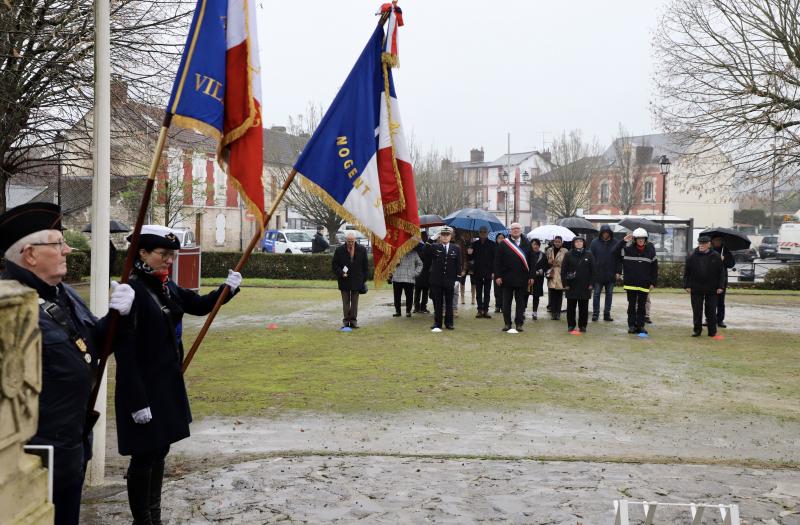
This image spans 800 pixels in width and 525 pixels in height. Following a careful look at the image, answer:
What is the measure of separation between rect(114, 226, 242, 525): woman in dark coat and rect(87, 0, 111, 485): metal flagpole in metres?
1.28

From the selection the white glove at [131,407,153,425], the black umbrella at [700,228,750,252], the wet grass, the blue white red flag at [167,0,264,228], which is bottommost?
the wet grass

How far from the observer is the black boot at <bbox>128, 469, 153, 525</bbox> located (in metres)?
4.83

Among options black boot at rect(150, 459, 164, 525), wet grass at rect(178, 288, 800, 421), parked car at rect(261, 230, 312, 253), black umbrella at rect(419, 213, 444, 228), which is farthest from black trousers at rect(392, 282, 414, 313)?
parked car at rect(261, 230, 312, 253)

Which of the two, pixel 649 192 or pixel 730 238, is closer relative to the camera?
pixel 730 238

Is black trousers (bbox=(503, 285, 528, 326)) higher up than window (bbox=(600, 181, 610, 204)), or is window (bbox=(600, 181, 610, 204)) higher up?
window (bbox=(600, 181, 610, 204))

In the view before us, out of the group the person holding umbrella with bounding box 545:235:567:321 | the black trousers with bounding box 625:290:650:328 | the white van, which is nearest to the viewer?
the black trousers with bounding box 625:290:650:328

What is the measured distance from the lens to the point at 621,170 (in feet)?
198

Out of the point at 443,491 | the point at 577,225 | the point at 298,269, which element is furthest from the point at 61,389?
the point at 298,269

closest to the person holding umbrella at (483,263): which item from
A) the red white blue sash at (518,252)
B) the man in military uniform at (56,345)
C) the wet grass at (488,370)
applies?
the wet grass at (488,370)

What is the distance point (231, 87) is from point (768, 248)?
56.7m

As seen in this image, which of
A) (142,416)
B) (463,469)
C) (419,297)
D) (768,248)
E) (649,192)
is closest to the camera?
(142,416)

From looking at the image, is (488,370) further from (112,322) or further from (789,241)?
(789,241)

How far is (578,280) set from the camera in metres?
15.1

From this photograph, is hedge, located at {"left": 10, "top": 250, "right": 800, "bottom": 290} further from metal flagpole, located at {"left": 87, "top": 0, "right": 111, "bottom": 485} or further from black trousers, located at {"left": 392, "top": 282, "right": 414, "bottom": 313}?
metal flagpole, located at {"left": 87, "top": 0, "right": 111, "bottom": 485}
